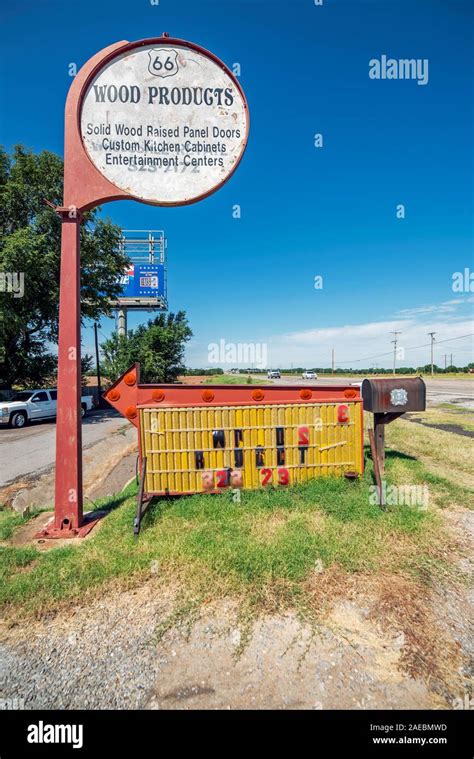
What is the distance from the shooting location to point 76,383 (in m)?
4.59

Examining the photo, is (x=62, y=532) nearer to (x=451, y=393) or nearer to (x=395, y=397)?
(x=395, y=397)

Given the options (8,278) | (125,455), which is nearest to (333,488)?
(125,455)

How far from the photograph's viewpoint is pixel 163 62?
485 cm

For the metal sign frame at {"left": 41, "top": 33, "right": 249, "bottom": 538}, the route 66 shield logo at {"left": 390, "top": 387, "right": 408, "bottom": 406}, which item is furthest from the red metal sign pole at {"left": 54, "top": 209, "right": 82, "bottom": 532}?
the route 66 shield logo at {"left": 390, "top": 387, "right": 408, "bottom": 406}

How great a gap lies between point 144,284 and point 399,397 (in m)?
31.7

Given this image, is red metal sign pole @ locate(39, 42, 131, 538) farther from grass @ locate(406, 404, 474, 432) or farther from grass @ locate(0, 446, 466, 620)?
grass @ locate(406, 404, 474, 432)

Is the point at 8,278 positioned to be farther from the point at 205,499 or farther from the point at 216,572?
the point at 216,572

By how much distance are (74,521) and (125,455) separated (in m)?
5.82

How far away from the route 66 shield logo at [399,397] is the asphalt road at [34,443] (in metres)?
8.64

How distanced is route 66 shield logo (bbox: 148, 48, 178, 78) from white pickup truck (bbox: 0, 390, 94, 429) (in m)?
12.9

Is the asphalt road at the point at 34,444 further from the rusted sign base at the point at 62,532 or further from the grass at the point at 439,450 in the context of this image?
the grass at the point at 439,450

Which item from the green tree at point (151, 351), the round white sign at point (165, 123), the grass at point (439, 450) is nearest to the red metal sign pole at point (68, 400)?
the round white sign at point (165, 123)

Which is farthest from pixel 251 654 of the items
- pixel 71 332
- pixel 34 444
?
pixel 34 444
